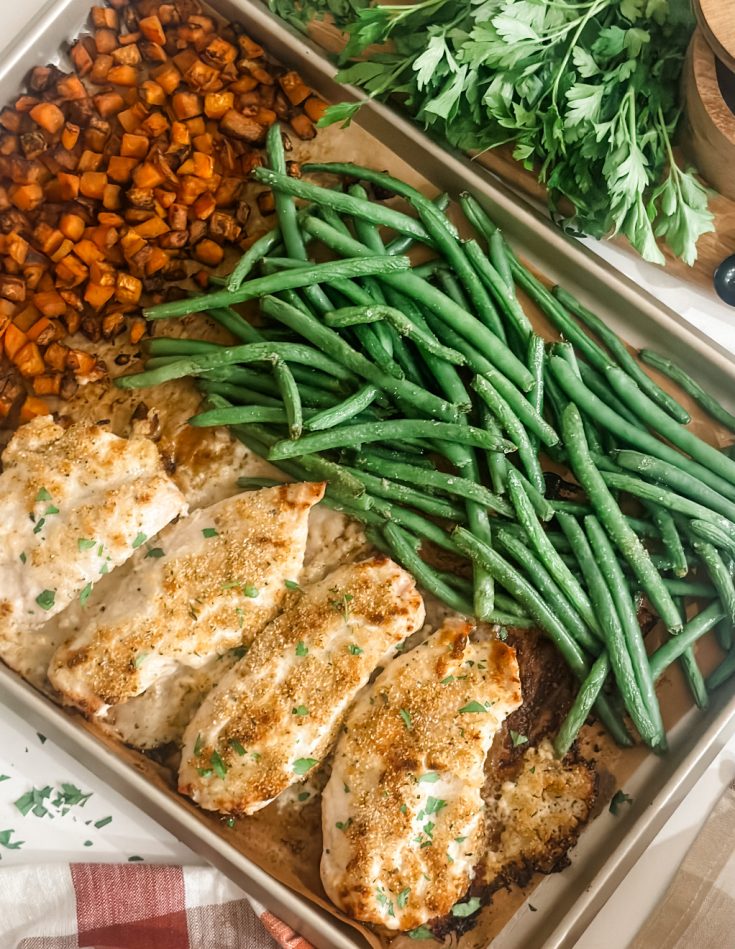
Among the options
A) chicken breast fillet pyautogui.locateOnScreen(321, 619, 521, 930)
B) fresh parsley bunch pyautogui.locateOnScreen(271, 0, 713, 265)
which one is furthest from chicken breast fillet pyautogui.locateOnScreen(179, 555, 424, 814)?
fresh parsley bunch pyautogui.locateOnScreen(271, 0, 713, 265)

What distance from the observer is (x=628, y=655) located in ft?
9.78

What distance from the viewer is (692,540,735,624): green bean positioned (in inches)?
118

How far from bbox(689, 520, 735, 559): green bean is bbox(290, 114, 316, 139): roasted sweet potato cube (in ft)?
7.13

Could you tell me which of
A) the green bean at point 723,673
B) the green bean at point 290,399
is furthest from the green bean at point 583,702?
the green bean at point 290,399

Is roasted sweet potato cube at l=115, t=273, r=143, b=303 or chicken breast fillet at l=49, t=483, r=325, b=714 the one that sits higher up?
roasted sweet potato cube at l=115, t=273, r=143, b=303

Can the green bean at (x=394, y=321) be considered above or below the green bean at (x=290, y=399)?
above

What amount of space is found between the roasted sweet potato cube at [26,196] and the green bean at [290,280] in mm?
682

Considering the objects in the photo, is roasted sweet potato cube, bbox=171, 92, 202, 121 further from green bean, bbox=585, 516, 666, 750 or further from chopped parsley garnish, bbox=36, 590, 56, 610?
green bean, bbox=585, 516, 666, 750

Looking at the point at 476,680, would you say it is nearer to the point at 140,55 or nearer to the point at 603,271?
the point at 603,271

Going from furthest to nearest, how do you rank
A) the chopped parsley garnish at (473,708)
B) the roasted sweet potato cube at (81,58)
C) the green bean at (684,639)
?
the roasted sweet potato cube at (81,58)
the green bean at (684,639)
the chopped parsley garnish at (473,708)

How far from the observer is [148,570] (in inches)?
119

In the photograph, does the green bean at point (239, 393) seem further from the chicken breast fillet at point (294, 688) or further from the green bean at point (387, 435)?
the chicken breast fillet at point (294, 688)

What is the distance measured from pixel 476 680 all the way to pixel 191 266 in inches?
78.0

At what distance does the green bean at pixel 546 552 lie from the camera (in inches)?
117
